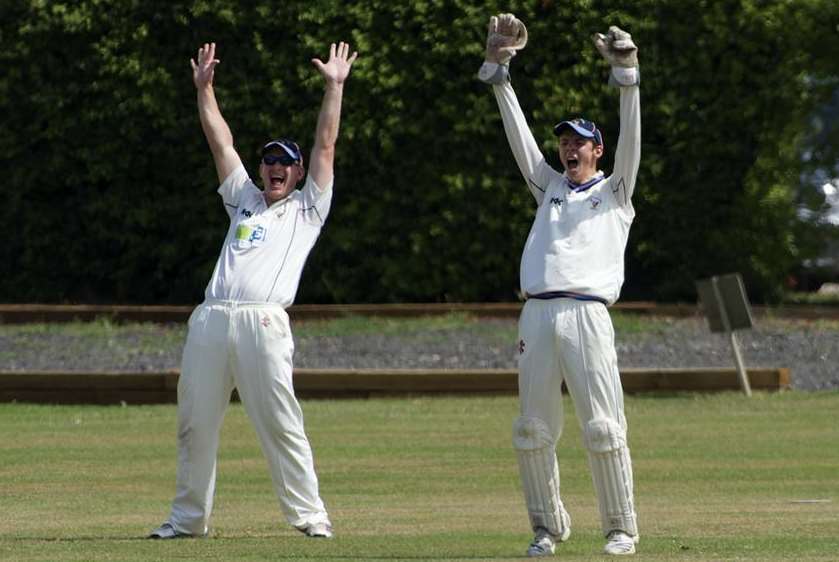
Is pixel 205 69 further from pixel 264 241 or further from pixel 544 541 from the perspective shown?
pixel 544 541

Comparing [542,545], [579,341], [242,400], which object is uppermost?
[579,341]

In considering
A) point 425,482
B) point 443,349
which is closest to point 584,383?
point 425,482

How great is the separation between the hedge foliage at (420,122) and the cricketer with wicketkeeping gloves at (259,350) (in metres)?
11.9

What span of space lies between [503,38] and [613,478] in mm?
1903

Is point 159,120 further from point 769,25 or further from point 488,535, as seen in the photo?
point 488,535

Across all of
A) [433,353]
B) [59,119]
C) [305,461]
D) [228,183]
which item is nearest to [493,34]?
[228,183]

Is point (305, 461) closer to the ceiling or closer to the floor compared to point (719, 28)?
closer to the floor

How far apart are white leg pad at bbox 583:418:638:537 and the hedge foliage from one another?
12.9 meters

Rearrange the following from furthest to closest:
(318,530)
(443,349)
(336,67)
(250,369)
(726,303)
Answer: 1. (443,349)
2. (726,303)
3. (336,67)
4. (318,530)
5. (250,369)

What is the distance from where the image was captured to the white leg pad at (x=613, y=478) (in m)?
8.37

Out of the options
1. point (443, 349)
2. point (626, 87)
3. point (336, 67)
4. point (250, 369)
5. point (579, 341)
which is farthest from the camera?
point (443, 349)

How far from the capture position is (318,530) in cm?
923

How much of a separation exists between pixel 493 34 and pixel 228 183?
54.9 inches

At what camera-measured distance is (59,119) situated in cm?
2256
